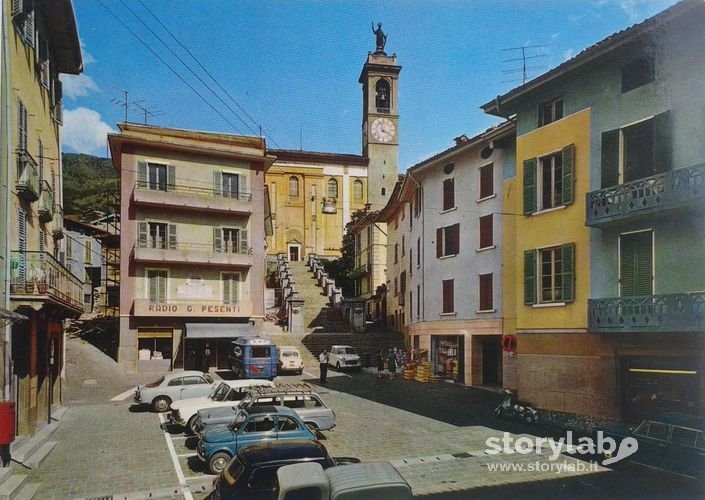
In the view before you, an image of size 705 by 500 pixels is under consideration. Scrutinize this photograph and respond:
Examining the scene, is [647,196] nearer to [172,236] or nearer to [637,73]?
[637,73]

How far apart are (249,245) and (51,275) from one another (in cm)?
1960

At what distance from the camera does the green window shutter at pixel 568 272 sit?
1720cm

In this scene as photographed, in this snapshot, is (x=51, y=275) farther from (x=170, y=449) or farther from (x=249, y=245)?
(x=249, y=245)

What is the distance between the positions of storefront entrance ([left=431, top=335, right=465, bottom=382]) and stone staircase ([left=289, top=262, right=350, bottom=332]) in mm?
12612

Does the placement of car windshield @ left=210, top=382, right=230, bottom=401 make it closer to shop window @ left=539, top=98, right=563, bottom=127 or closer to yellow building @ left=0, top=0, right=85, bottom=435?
yellow building @ left=0, top=0, right=85, bottom=435

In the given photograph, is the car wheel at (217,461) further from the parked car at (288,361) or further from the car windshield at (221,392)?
the parked car at (288,361)

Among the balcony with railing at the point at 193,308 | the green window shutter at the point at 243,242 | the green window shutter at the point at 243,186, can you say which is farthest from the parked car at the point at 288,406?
the green window shutter at the point at 243,186

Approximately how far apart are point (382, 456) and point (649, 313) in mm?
8028

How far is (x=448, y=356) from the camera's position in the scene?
1123 inches

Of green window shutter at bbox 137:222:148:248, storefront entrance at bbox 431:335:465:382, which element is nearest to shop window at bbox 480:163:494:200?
storefront entrance at bbox 431:335:465:382

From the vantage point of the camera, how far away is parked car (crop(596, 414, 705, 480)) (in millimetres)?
10891

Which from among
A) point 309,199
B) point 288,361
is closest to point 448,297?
point 288,361

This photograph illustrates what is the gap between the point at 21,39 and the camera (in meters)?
13.9

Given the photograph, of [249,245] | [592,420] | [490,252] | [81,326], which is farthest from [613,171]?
[81,326]
